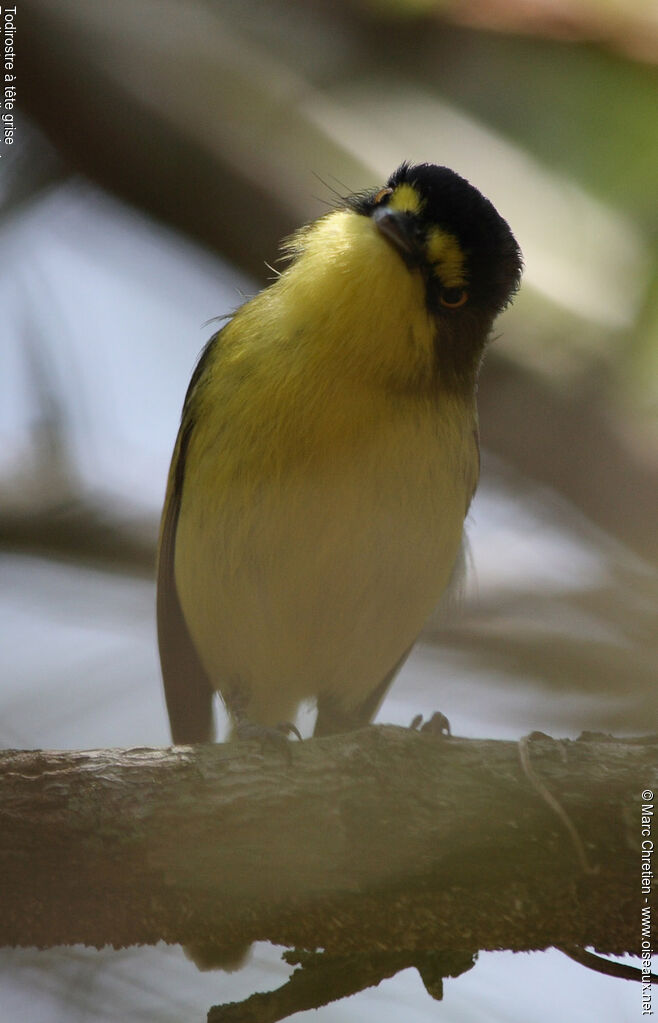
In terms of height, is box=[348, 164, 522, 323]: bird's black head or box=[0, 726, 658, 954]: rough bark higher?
box=[348, 164, 522, 323]: bird's black head

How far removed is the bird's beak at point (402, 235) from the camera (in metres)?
3.85

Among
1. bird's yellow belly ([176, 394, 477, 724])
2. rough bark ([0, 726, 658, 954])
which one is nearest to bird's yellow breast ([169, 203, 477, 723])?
bird's yellow belly ([176, 394, 477, 724])

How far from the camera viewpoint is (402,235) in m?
3.85

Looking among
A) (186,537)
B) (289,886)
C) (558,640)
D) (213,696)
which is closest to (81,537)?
(186,537)

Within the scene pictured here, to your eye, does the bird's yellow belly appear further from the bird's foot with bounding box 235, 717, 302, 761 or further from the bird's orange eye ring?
the bird's orange eye ring

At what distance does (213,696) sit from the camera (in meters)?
5.30

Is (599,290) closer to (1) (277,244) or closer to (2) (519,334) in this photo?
(2) (519,334)

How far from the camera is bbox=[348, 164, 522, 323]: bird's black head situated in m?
3.90

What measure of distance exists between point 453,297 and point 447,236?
0.24 metres

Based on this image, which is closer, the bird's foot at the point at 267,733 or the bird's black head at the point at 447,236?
the bird's foot at the point at 267,733

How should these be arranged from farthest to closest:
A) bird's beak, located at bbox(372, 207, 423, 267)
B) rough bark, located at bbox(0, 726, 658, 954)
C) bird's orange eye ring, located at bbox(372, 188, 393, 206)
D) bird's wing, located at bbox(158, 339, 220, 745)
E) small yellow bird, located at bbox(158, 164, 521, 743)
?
1. bird's wing, located at bbox(158, 339, 220, 745)
2. bird's orange eye ring, located at bbox(372, 188, 393, 206)
3. small yellow bird, located at bbox(158, 164, 521, 743)
4. bird's beak, located at bbox(372, 207, 423, 267)
5. rough bark, located at bbox(0, 726, 658, 954)

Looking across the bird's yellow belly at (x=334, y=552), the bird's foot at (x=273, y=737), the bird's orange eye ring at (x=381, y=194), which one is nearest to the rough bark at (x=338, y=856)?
the bird's foot at (x=273, y=737)

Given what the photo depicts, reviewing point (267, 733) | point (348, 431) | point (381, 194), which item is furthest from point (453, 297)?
point (267, 733)

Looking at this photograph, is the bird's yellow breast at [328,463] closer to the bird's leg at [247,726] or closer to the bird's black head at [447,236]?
the bird's black head at [447,236]
